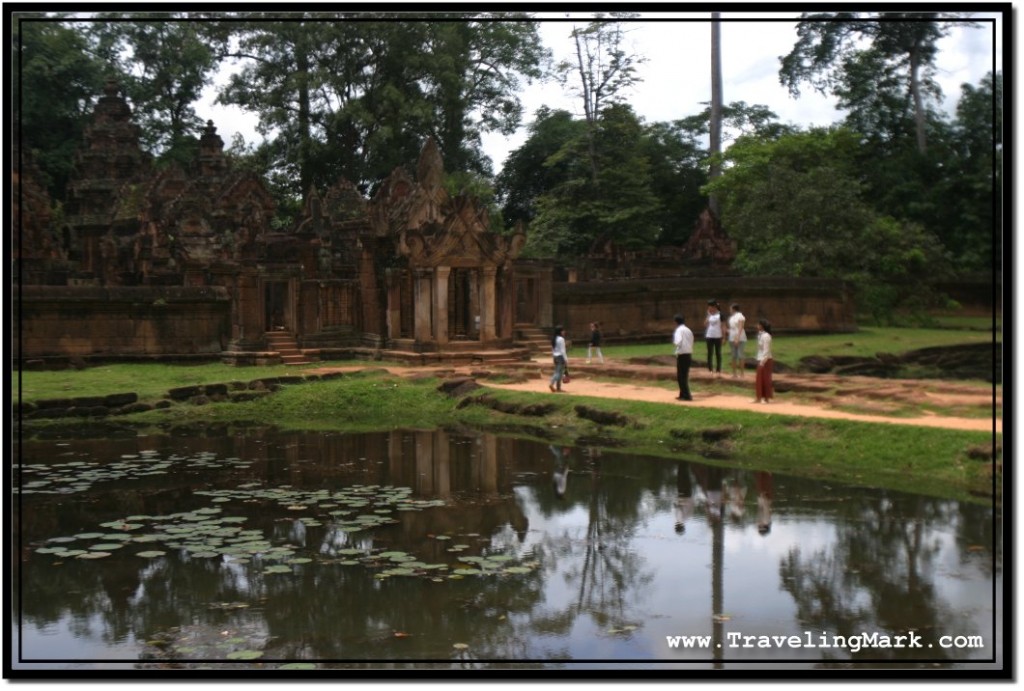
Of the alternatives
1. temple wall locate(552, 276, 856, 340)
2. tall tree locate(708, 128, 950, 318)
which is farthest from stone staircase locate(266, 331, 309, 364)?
tall tree locate(708, 128, 950, 318)

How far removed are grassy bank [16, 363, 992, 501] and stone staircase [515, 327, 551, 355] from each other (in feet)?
13.6

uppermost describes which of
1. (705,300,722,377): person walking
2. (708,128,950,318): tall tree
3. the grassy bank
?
(708,128,950,318): tall tree


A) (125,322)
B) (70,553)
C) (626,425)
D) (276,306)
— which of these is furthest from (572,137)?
(70,553)

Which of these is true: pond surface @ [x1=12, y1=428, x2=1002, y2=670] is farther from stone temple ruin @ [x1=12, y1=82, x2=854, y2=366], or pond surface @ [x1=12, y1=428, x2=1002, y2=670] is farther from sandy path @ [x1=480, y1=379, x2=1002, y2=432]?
stone temple ruin @ [x1=12, y1=82, x2=854, y2=366]

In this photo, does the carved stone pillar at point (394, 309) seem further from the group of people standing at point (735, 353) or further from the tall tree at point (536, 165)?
the tall tree at point (536, 165)

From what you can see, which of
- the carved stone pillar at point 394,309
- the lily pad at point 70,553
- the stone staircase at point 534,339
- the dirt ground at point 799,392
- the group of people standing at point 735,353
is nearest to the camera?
the lily pad at point 70,553

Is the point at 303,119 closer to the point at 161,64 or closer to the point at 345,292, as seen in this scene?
the point at 161,64

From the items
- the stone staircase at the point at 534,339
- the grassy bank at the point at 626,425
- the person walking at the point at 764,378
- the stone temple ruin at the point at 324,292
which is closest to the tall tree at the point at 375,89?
the stone temple ruin at the point at 324,292

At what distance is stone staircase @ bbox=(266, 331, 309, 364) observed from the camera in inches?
993

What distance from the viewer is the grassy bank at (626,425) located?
1298 cm

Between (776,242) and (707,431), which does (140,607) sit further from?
(776,242)

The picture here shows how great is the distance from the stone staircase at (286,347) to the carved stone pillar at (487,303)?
12.6 feet

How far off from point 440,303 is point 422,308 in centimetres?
38

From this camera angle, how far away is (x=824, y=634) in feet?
23.3
